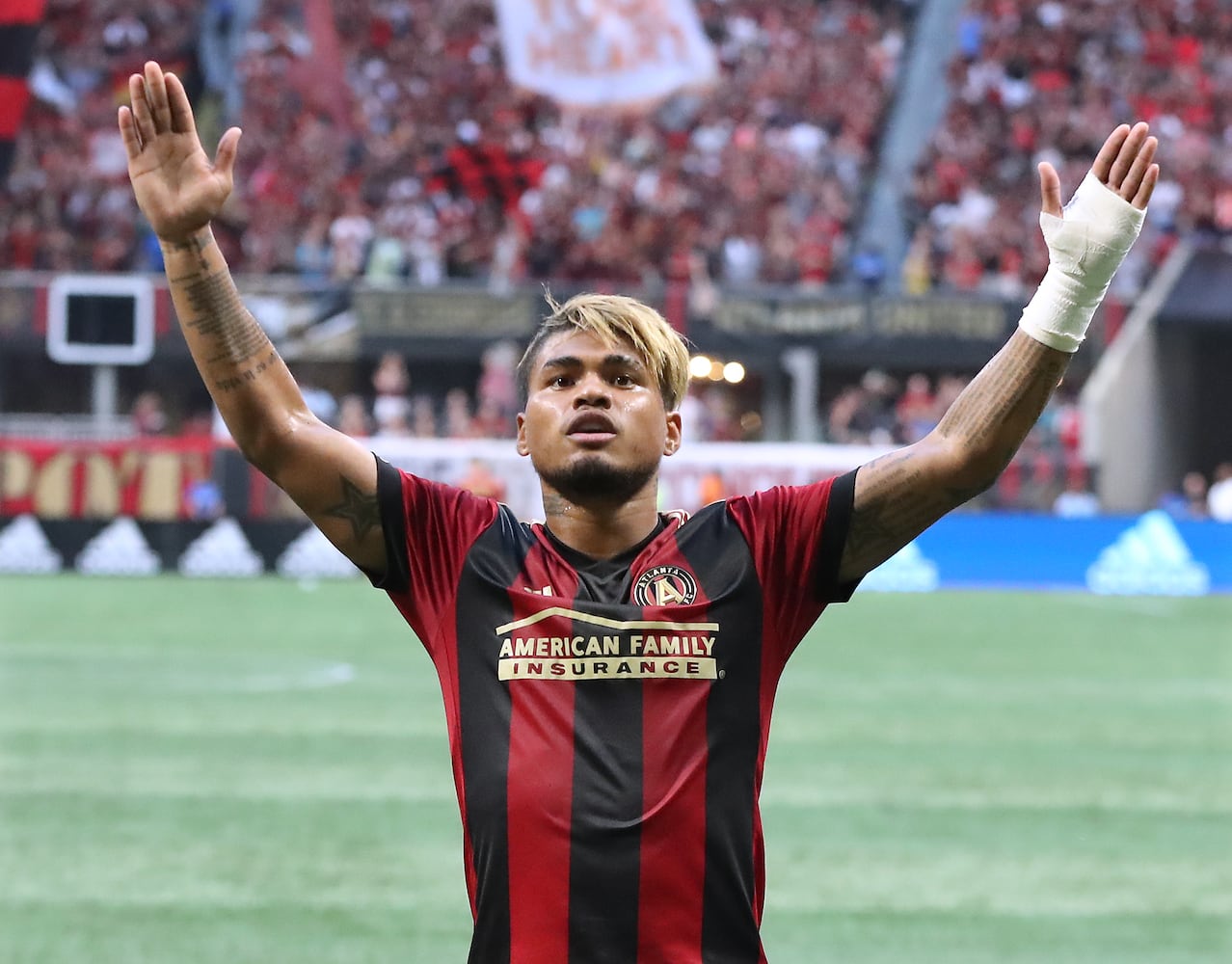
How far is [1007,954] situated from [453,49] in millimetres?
26262

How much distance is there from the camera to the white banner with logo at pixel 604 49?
2769 centimetres

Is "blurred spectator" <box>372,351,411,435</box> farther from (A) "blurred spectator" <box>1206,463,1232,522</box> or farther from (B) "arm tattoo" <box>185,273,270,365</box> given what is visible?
(B) "arm tattoo" <box>185,273,270,365</box>

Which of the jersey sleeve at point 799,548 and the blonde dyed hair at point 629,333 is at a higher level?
the blonde dyed hair at point 629,333

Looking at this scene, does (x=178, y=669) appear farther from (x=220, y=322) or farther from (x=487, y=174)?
(x=487, y=174)

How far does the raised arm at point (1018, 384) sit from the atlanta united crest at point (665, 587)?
→ 0.31 meters

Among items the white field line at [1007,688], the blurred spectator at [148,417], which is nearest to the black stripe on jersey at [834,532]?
the white field line at [1007,688]

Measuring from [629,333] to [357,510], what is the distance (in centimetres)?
63

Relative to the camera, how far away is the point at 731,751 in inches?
130

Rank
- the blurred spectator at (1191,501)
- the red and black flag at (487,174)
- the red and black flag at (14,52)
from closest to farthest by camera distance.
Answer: the red and black flag at (14,52), the blurred spectator at (1191,501), the red and black flag at (487,174)

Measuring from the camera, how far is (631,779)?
127 inches

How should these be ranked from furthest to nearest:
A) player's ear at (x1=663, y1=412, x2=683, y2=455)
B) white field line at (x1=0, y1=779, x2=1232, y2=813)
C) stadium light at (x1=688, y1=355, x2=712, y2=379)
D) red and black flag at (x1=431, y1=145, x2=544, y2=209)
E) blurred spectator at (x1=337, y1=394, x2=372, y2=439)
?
red and black flag at (x1=431, y1=145, x2=544, y2=209)
blurred spectator at (x1=337, y1=394, x2=372, y2=439)
white field line at (x1=0, y1=779, x2=1232, y2=813)
stadium light at (x1=688, y1=355, x2=712, y2=379)
player's ear at (x1=663, y1=412, x2=683, y2=455)

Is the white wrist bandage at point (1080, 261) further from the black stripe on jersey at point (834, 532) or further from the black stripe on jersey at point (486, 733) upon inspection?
the black stripe on jersey at point (486, 733)

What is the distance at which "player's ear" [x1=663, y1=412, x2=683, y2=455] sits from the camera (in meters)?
3.62

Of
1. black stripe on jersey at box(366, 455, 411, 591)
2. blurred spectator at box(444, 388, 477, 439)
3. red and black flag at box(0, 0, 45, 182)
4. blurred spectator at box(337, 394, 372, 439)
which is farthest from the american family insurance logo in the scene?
blurred spectator at box(444, 388, 477, 439)
